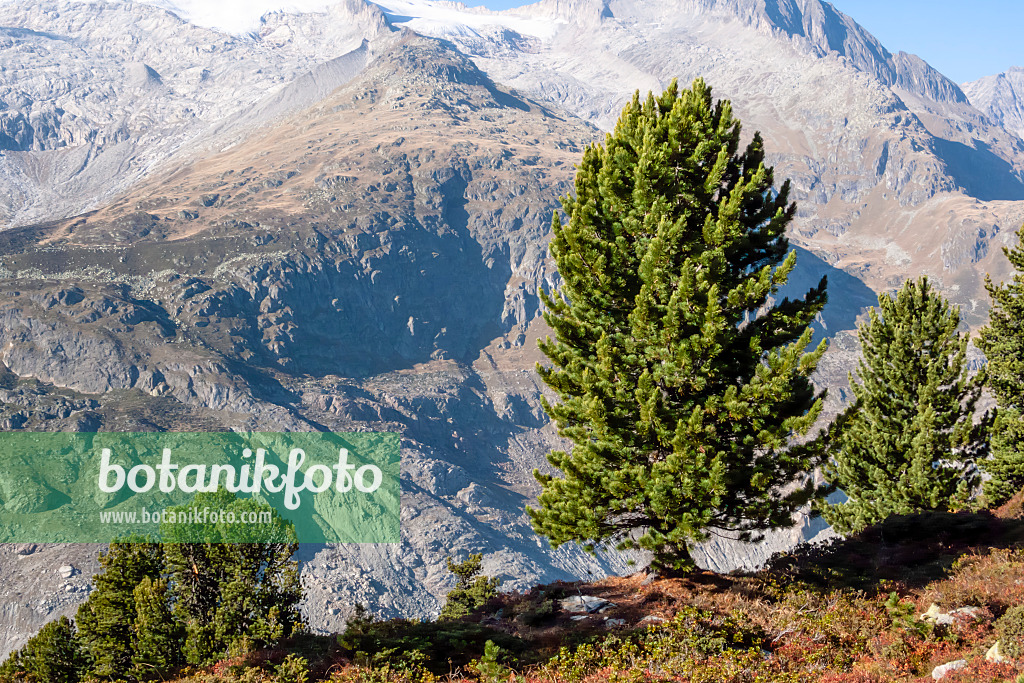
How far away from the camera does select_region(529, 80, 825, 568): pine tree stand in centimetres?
1712

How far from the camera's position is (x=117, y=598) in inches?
1601

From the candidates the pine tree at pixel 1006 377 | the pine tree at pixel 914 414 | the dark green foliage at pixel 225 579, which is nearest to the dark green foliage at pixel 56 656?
the dark green foliage at pixel 225 579

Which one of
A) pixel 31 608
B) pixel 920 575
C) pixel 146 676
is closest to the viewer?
pixel 920 575

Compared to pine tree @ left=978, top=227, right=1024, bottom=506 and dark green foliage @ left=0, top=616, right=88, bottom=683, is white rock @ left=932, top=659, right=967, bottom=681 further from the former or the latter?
dark green foliage @ left=0, top=616, right=88, bottom=683

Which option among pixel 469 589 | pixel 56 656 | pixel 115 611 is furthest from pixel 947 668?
pixel 469 589

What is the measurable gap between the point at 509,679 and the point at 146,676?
15.8 metres

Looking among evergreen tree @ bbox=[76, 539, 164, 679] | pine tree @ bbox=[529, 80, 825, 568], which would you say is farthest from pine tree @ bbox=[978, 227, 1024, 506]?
evergreen tree @ bbox=[76, 539, 164, 679]

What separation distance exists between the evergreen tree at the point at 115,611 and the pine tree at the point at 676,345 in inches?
1352

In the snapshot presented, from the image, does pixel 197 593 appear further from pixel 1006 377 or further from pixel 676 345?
pixel 1006 377

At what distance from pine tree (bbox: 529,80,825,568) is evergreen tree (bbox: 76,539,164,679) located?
113 ft

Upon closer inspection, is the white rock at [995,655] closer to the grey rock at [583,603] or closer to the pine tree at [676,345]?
the pine tree at [676,345]

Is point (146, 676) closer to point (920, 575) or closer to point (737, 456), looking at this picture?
point (737, 456)

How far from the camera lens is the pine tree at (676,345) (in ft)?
56.2

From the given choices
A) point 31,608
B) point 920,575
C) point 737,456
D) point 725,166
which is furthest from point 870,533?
point 31,608
